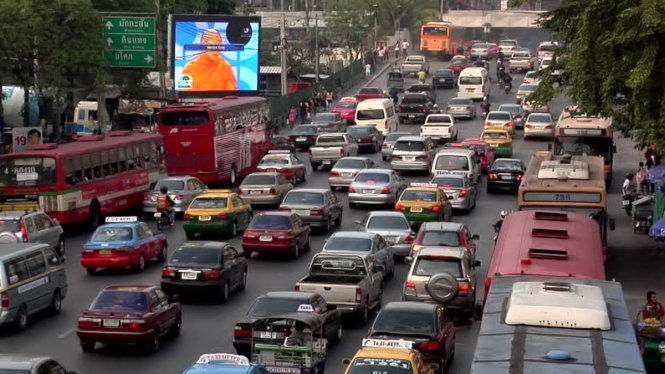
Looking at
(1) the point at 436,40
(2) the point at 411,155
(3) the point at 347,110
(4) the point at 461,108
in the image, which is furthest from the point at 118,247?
(1) the point at 436,40

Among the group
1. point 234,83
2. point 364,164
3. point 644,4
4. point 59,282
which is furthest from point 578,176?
point 234,83

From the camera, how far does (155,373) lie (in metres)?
23.6

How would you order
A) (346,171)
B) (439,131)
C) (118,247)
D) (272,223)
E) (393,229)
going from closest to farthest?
(118,247) → (272,223) → (393,229) → (346,171) → (439,131)

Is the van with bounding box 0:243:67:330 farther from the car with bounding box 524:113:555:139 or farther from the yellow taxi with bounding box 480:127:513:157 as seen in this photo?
the car with bounding box 524:113:555:139

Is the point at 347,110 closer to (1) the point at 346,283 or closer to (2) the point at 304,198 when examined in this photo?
(2) the point at 304,198

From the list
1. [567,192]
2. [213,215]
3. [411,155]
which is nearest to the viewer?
[567,192]

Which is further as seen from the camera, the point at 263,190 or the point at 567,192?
the point at 263,190

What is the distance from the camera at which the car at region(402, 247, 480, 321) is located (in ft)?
86.6

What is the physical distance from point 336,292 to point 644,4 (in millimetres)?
9069

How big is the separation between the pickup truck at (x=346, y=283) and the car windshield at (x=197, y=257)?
2572mm

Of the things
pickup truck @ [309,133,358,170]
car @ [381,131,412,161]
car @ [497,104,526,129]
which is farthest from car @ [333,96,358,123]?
pickup truck @ [309,133,358,170]

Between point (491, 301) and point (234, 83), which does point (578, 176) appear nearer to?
point (491, 301)

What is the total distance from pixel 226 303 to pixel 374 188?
1479 cm

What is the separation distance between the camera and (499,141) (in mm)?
58250
